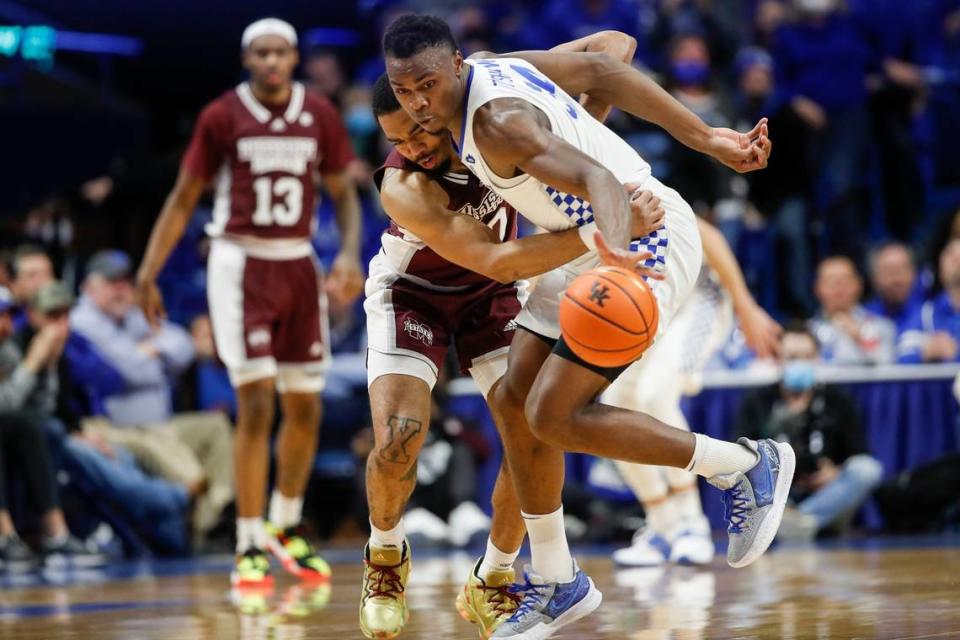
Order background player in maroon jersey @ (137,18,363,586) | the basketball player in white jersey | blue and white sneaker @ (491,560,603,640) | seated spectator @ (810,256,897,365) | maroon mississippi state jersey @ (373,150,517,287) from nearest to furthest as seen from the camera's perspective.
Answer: the basketball player in white jersey → blue and white sneaker @ (491,560,603,640) → maroon mississippi state jersey @ (373,150,517,287) → background player in maroon jersey @ (137,18,363,586) → seated spectator @ (810,256,897,365)

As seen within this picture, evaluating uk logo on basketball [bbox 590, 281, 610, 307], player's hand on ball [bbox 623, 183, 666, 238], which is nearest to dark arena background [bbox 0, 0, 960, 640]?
player's hand on ball [bbox 623, 183, 666, 238]

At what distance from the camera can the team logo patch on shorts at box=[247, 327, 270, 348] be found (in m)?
6.68

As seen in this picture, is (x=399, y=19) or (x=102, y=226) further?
(x=102, y=226)

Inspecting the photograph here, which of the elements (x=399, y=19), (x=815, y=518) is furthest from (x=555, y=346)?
(x=815, y=518)

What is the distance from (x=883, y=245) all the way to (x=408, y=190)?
6.41 m

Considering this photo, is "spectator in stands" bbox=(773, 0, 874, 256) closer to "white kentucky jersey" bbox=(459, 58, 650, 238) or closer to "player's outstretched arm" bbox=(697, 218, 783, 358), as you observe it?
"player's outstretched arm" bbox=(697, 218, 783, 358)

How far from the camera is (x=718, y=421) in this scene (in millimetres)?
9180

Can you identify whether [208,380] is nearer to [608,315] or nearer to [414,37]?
[414,37]

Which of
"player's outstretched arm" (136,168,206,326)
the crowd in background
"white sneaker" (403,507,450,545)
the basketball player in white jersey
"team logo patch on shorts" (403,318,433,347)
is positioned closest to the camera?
the basketball player in white jersey

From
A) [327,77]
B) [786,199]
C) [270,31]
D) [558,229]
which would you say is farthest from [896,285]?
[558,229]

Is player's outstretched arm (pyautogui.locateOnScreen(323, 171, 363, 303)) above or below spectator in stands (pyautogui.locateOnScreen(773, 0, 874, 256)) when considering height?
below

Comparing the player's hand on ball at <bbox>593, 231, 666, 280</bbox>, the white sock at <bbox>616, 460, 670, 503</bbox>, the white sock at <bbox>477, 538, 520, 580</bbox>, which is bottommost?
the white sock at <bbox>477, 538, 520, 580</bbox>

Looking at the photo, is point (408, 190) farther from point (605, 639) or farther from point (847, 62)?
point (847, 62)

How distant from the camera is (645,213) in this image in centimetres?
402
